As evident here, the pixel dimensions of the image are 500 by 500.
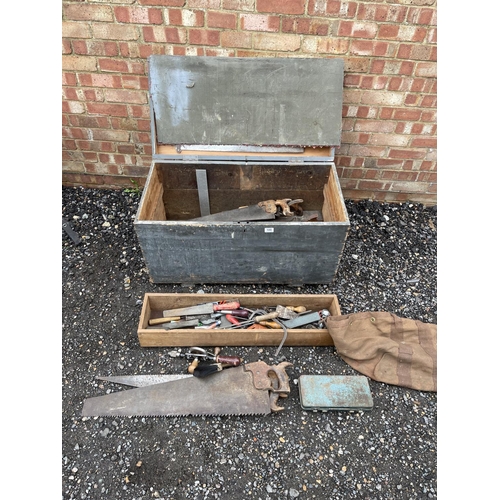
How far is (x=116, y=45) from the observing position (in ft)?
9.69

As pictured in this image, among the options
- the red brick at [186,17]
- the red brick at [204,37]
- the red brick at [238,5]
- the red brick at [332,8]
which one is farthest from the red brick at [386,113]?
the red brick at [186,17]

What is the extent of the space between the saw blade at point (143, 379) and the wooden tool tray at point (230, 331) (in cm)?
22

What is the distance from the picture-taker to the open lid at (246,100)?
2850mm

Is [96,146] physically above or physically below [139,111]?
below

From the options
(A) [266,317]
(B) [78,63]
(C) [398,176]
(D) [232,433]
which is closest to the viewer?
(D) [232,433]

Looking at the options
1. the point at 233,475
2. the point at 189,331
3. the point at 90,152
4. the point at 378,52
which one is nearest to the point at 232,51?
the point at 378,52

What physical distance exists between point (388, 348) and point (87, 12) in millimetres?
3230

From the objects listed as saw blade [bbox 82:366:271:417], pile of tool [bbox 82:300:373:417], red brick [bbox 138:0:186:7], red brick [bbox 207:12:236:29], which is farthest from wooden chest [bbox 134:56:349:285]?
saw blade [bbox 82:366:271:417]

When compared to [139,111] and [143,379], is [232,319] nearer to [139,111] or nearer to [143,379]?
[143,379]

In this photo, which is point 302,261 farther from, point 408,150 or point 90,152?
point 90,152

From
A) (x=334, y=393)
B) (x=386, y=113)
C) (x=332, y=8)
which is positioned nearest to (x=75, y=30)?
(x=332, y=8)

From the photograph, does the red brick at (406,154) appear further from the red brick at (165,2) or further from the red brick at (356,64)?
the red brick at (165,2)

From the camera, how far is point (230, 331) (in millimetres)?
2457

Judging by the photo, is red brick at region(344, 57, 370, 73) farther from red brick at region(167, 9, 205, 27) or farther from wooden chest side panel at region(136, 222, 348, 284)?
wooden chest side panel at region(136, 222, 348, 284)
